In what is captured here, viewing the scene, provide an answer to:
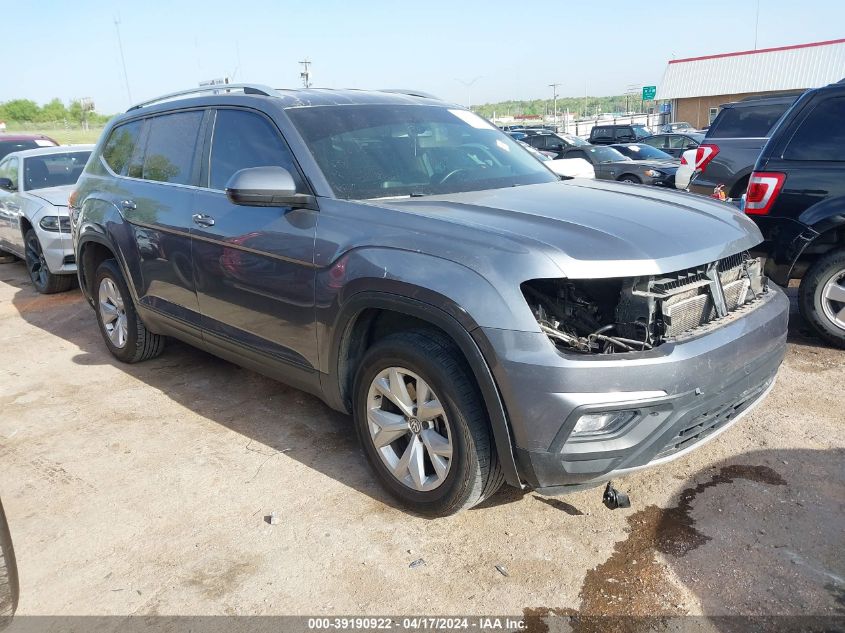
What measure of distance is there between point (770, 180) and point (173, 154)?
423 centimetres

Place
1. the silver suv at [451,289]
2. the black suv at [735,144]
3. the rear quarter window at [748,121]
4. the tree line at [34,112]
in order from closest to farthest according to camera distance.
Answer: the silver suv at [451,289] < the black suv at [735,144] < the rear quarter window at [748,121] < the tree line at [34,112]

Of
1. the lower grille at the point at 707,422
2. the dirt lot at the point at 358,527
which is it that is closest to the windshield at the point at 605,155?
the dirt lot at the point at 358,527

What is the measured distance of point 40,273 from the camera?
8.06 meters

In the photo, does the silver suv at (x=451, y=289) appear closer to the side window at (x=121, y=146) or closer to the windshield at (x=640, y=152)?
the side window at (x=121, y=146)

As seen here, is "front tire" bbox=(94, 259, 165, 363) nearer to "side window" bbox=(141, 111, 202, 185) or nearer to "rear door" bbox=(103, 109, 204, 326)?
"rear door" bbox=(103, 109, 204, 326)

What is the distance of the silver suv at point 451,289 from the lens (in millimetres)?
2570

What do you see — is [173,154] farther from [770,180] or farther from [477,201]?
[770,180]

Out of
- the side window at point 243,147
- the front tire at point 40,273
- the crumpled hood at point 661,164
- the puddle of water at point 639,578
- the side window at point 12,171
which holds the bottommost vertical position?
the puddle of water at point 639,578

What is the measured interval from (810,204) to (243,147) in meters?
3.93

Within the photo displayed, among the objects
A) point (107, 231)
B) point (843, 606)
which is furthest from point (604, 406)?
point (107, 231)

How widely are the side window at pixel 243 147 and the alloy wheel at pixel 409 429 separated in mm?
1163

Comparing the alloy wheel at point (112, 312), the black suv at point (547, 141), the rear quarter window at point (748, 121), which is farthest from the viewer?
the black suv at point (547, 141)

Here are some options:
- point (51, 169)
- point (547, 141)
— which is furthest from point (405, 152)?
point (547, 141)

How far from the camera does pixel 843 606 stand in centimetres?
246
